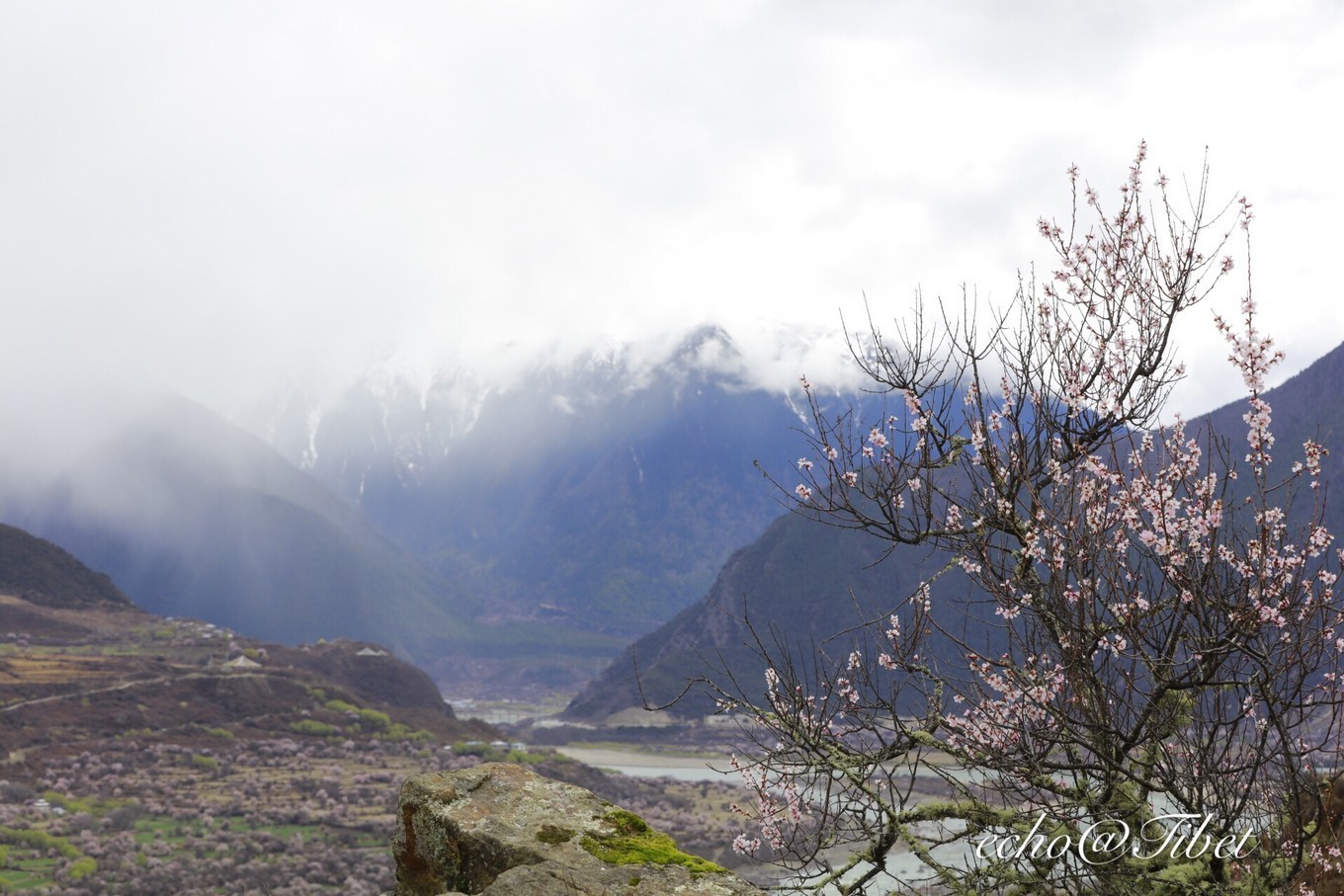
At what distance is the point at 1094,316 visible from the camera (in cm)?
926

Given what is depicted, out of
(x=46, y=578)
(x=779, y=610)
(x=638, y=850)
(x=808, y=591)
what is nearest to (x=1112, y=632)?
(x=638, y=850)

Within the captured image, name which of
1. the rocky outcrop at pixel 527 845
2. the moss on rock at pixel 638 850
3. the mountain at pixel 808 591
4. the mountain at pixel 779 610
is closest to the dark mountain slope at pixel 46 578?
the mountain at pixel 808 591

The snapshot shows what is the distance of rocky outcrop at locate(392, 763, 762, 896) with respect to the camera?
6.42m

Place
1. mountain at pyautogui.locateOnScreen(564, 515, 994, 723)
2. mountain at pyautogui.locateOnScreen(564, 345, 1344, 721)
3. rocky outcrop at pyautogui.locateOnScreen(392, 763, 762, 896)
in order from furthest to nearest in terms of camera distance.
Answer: mountain at pyautogui.locateOnScreen(564, 515, 994, 723)
mountain at pyautogui.locateOnScreen(564, 345, 1344, 721)
rocky outcrop at pyautogui.locateOnScreen(392, 763, 762, 896)

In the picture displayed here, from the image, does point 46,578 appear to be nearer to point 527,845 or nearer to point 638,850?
point 527,845

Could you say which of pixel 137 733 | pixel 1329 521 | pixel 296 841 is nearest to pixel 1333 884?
pixel 296 841

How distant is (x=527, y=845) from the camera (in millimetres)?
7145

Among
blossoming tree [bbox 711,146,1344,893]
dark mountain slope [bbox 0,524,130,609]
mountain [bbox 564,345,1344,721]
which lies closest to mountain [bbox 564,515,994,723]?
mountain [bbox 564,345,1344,721]

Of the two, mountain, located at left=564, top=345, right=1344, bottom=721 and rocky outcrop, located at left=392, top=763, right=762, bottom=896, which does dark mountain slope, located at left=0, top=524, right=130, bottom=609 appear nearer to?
mountain, located at left=564, top=345, right=1344, bottom=721

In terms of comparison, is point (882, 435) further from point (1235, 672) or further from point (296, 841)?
point (296, 841)

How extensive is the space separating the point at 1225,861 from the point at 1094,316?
4.54m

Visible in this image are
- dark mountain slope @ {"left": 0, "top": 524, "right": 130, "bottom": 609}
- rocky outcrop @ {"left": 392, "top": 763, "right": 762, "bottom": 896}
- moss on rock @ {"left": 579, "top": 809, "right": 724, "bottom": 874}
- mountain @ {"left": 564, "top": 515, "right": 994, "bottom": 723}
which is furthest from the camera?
mountain @ {"left": 564, "top": 515, "right": 994, "bottom": 723}

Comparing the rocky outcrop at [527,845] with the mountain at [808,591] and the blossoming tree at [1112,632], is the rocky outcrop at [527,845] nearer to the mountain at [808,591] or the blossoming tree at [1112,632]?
the blossoming tree at [1112,632]

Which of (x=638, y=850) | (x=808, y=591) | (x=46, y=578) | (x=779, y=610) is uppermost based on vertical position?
(x=46, y=578)
